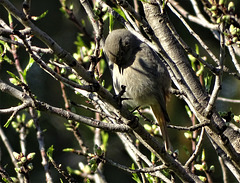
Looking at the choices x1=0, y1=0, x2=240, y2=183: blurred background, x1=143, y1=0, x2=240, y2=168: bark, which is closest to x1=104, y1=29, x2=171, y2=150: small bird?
x1=143, y1=0, x2=240, y2=168: bark

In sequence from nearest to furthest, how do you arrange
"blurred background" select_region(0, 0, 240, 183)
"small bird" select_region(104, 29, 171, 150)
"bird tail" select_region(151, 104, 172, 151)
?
"bird tail" select_region(151, 104, 172, 151) → "small bird" select_region(104, 29, 171, 150) → "blurred background" select_region(0, 0, 240, 183)

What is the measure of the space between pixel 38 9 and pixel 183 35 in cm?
279

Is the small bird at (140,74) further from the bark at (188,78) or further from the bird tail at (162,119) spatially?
the bark at (188,78)

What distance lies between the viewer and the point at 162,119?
409 cm

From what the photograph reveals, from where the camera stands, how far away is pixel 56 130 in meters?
7.27

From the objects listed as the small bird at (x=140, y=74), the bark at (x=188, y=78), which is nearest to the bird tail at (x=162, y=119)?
the small bird at (x=140, y=74)

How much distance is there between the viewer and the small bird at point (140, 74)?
13.3 ft

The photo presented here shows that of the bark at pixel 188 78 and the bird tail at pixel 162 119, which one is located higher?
the bark at pixel 188 78

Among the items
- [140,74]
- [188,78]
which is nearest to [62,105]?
[140,74]

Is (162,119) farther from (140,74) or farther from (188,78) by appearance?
(188,78)

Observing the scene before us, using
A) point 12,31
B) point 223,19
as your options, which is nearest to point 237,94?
point 223,19

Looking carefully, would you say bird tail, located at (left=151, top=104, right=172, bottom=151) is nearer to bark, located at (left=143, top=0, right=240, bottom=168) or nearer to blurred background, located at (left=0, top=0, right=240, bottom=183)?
bark, located at (left=143, top=0, right=240, bottom=168)

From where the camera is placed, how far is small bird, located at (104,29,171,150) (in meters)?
4.04

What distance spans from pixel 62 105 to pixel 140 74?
3.39m
